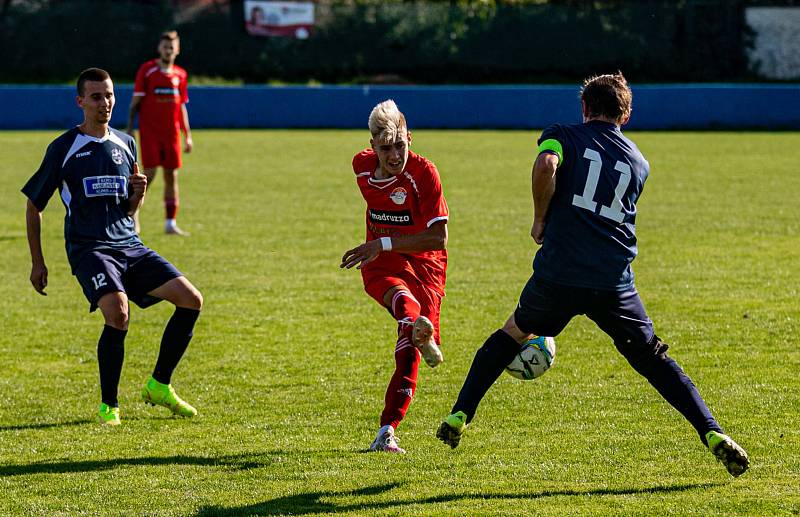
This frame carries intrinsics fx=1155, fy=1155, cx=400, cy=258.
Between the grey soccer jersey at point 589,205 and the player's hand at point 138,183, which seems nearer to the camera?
the grey soccer jersey at point 589,205

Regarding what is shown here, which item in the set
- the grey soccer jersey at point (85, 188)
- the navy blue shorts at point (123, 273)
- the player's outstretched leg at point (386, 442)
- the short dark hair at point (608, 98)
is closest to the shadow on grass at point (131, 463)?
the player's outstretched leg at point (386, 442)

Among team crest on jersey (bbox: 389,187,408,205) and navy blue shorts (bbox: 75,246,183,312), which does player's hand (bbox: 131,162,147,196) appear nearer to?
navy blue shorts (bbox: 75,246,183,312)

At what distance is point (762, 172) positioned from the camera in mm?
19359

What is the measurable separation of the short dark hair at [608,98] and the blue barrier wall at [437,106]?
24.0 meters

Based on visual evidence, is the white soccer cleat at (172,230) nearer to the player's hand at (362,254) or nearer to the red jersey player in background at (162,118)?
the red jersey player in background at (162,118)

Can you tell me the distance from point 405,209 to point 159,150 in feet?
27.1

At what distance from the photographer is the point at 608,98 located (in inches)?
211

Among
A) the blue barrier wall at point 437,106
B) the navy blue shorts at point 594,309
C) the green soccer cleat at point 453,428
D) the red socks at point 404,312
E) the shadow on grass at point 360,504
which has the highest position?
the navy blue shorts at point 594,309

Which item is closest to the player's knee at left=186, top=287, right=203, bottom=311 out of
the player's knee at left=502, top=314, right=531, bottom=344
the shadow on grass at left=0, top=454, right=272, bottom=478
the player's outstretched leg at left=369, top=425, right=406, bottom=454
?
the shadow on grass at left=0, top=454, right=272, bottom=478

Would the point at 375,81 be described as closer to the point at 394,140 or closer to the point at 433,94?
the point at 433,94

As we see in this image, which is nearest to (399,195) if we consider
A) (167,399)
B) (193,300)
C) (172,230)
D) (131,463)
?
(193,300)

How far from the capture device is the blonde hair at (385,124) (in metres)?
5.71

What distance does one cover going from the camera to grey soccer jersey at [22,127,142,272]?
659 cm

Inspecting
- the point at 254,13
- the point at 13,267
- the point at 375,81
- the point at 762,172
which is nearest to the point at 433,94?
the point at 375,81
